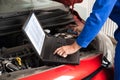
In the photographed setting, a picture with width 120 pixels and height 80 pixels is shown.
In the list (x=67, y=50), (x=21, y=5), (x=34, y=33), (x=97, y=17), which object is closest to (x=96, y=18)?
(x=97, y=17)

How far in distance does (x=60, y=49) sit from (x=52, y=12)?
51cm

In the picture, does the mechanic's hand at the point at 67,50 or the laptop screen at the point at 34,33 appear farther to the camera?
the mechanic's hand at the point at 67,50

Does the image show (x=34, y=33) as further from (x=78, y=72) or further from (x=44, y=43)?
(x=78, y=72)

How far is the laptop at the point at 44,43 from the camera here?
135cm

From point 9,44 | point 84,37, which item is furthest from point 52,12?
point 84,37

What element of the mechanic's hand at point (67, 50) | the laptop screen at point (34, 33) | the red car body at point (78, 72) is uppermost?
the laptop screen at point (34, 33)

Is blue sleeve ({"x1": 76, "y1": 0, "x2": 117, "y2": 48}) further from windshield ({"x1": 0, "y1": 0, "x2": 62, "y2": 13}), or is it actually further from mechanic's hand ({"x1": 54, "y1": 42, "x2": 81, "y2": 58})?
windshield ({"x1": 0, "y1": 0, "x2": 62, "y2": 13})

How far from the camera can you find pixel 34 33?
143cm

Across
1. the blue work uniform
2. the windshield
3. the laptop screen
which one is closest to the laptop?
the laptop screen

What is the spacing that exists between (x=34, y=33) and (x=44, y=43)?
16 cm

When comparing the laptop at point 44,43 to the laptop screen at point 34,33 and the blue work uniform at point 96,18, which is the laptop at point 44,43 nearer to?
the laptop screen at point 34,33

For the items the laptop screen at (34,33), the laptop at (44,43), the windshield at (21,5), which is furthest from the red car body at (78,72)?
the windshield at (21,5)

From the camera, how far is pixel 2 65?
4.60ft

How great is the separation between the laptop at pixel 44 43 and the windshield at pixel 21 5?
0.30 meters
